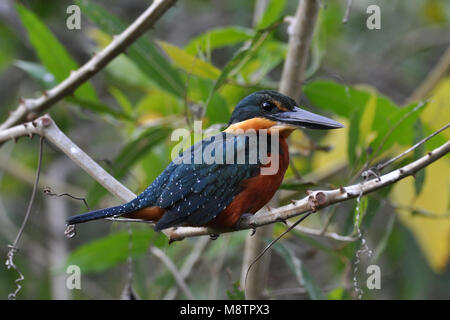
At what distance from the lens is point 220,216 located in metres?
2.09

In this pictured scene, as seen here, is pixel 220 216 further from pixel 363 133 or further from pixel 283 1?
pixel 283 1

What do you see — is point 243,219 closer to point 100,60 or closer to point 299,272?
point 299,272

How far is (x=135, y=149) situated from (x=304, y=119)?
4.32 ft

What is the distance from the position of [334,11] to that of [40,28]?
96.7 inches

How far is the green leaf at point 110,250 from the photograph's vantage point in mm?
3240

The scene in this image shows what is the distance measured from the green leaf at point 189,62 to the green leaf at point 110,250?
0.86 metres

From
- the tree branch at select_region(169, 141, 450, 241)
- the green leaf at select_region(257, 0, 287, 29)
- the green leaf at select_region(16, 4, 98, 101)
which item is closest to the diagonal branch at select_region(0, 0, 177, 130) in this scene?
the green leaf at select_region(16, 4, 98, 101)

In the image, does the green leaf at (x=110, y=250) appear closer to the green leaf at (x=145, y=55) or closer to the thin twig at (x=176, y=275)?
the thin twig at (x=176, y=275)

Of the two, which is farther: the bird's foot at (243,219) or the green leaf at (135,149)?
the green leaf at (135,149)

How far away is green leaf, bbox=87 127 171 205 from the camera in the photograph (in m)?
3.19

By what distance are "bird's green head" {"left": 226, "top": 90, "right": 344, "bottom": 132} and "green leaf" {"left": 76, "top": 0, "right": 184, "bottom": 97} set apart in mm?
885

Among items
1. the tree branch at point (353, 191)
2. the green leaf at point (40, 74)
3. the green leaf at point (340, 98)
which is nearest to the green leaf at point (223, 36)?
the green leaf at point (340, 98)

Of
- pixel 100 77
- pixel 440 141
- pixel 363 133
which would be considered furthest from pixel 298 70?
pixel 100 77

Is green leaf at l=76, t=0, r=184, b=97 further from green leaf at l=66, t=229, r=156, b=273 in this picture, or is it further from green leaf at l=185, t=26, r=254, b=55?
green leaf at l=66, t=229, r=156, b=273
